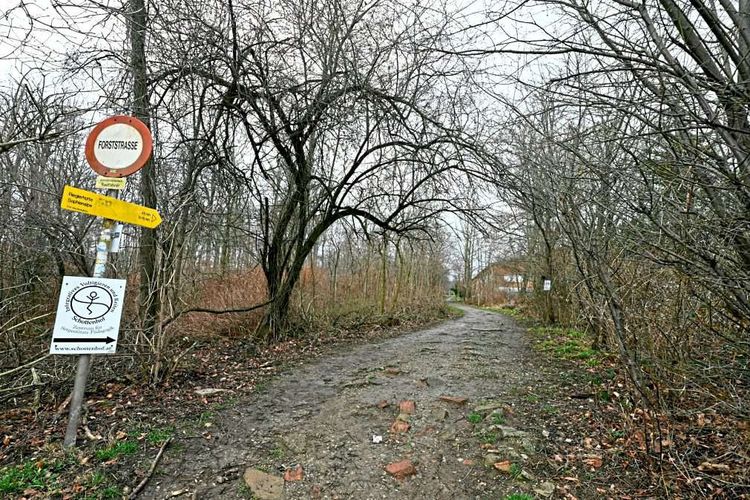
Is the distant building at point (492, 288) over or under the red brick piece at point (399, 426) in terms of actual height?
over

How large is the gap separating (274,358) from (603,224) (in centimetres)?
469

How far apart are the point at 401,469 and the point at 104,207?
2.79 meters

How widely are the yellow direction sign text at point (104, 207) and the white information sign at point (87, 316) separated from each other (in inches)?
18.4

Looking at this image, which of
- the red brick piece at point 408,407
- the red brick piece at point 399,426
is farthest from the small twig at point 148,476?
the red brick piece at point 408,407

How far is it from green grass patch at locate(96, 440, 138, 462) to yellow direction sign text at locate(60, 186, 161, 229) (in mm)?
1604

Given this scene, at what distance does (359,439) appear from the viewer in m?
3.24

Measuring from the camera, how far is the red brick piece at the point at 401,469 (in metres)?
2.73

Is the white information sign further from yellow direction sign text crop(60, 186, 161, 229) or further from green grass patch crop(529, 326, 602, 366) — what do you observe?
green grass patch crop(529, 326, 602, 366)

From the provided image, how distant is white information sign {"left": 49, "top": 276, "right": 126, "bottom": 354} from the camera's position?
8.82ft

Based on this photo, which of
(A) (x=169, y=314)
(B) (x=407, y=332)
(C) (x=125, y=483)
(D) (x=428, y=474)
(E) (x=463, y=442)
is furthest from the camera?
(B) (x=407, y=332)

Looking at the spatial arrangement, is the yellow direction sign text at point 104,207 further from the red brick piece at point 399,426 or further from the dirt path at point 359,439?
the red brick piece at point 399,426

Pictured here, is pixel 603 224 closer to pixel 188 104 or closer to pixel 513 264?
pixel 188 104

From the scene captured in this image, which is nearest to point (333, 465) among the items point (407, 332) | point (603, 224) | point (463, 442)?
point (463, 442)

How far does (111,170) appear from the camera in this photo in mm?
2883
